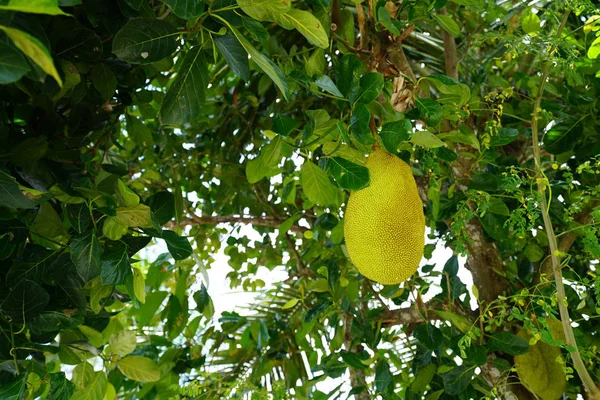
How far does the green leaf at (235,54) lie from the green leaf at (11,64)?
319mm

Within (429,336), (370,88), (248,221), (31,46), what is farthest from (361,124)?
(248,221)

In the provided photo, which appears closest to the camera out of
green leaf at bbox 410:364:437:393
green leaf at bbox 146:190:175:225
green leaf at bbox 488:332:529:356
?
green leaf at bbox 146:190:175:225

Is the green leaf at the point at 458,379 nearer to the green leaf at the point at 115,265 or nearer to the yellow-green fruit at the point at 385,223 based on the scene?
the yellow-green fruit at the point at 385,223

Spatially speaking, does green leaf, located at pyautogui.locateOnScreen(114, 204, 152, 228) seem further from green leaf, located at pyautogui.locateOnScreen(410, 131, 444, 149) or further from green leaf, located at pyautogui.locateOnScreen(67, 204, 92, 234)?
green leaf, located at pyautogui.locateOnScreen(410, 131, 444, 149)

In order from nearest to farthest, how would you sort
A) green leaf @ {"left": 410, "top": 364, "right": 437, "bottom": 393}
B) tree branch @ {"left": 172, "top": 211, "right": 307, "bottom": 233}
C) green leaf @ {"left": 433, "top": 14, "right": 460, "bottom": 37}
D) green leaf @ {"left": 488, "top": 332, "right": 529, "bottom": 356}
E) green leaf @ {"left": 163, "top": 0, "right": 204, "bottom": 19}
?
green leaf @ {"left": 163, "top": 0, "right": 204, "bottom": 19} < green leaf @ {"left": 433, "top": 14, "right": 460, "bottom": 37} < green leaf @ {"left": 488, "top": 332, "right": 529, "bottom": 356} < green leaf @ {"left": 410, "top": 364, "right": 437, "bottom": 393} < tree branch @ {"left": 172, "top": 211, "right": 307, "bottom": 233}

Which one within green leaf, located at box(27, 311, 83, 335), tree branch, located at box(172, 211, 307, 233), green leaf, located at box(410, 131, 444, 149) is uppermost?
green leaf, located at box(410, 131, 444, 149)

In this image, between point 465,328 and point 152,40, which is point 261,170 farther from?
point 465,328

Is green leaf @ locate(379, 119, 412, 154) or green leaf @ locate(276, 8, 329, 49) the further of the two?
green leaf @ locate(379, 119, 412, 154)

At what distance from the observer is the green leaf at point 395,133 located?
3.11 feet

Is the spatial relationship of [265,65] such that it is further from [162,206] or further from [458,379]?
[458,379]

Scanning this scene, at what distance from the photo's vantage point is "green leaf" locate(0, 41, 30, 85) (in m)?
0.52

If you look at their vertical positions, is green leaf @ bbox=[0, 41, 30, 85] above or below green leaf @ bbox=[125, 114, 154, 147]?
above

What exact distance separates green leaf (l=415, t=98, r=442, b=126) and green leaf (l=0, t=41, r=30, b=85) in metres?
0.62

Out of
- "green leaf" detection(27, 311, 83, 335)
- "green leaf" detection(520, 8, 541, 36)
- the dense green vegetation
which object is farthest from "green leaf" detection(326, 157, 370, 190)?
"green leaf" detection(520, 8, 541, 36)
